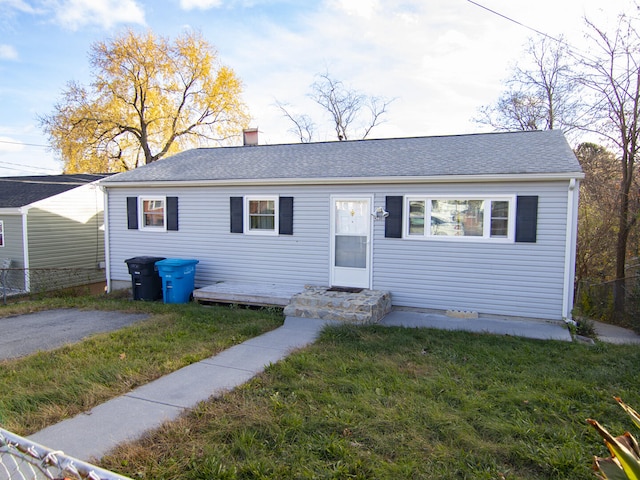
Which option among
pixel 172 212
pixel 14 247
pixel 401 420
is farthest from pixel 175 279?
pixel 14 247

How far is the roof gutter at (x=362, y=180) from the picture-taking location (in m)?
7.11

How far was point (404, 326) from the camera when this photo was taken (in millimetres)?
7051

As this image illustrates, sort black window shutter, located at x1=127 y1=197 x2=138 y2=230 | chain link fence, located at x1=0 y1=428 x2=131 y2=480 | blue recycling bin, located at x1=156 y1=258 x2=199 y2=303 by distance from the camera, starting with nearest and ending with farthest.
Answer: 1. chain link fence, located at x1=0 y1=428 x2=131 y2=480
2. blue recycling bin, located at x1=156 y1=258 x2=199 y2=303
3. black window shutter, located at x1=127 y1=197 x2=138 y2=230

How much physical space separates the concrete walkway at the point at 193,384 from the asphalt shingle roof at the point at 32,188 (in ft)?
36.2

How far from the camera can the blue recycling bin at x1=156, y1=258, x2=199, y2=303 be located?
9211 mm

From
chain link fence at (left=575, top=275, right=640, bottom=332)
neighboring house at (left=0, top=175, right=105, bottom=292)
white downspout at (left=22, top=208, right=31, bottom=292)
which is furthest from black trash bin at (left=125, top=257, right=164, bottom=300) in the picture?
chain link fence at (left=575, top=275, right=640, bottom=332)

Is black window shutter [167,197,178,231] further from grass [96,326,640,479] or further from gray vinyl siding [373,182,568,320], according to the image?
grass [96,326,640,479]

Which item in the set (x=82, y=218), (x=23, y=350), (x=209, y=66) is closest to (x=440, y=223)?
(x=23, y=350)

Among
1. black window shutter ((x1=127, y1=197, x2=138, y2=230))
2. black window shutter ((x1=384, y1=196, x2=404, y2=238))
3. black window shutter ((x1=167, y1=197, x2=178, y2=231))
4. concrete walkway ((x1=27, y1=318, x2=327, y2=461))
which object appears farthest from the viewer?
black window shutter ((x1=127, y1=197, x2=138, y2=230))

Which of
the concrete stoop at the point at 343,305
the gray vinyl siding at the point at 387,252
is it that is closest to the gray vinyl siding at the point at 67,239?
the gray vinyl siding at the point at 387,252

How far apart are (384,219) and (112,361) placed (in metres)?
5.29

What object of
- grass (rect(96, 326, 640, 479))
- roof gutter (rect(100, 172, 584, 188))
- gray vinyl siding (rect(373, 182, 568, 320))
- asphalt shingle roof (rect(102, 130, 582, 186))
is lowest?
grass (rect(96, 326, 640, 479))

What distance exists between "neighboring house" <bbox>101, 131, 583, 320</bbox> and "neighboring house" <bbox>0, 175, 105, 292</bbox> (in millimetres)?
3779

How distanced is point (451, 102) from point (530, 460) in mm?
21165
